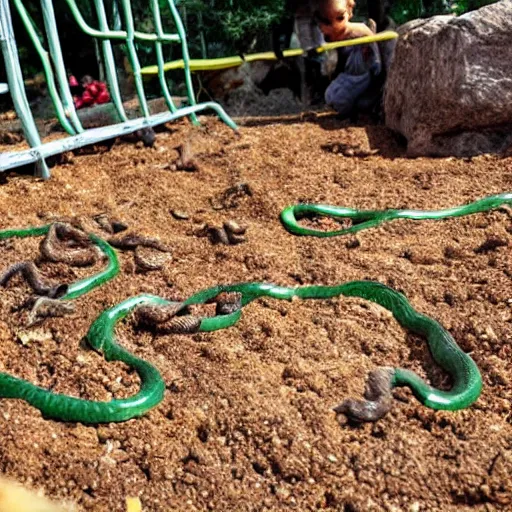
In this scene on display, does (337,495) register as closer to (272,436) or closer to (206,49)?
(272,436)

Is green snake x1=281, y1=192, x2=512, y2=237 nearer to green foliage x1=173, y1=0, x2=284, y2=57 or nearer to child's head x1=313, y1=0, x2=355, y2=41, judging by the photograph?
child's head x1=313, y1=0, x2=355, y2=41

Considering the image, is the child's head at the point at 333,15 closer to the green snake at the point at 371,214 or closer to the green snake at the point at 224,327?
the green snake at the point at 371,214

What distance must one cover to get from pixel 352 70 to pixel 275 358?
14.6ft

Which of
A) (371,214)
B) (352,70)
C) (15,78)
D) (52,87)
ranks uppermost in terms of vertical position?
(15,78)

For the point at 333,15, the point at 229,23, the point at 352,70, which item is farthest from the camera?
the point at 229,23

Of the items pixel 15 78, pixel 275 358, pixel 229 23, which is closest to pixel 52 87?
pixel 15 78

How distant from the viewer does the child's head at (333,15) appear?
6.18m

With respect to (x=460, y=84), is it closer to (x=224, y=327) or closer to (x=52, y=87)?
(x=52, y=87)

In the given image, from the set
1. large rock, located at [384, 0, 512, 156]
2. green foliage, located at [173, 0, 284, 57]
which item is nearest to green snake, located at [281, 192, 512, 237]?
large rock, located at [384, 0, 512, 156]

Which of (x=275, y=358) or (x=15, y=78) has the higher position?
(x=15, y=78)

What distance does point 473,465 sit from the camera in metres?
2.12

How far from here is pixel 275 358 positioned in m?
2.70

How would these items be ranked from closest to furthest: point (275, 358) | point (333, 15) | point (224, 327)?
point (275, 358) < point (224, 327) < point (333, 15)

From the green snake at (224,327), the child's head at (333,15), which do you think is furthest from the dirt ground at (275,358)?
the child's head at (333,15)
